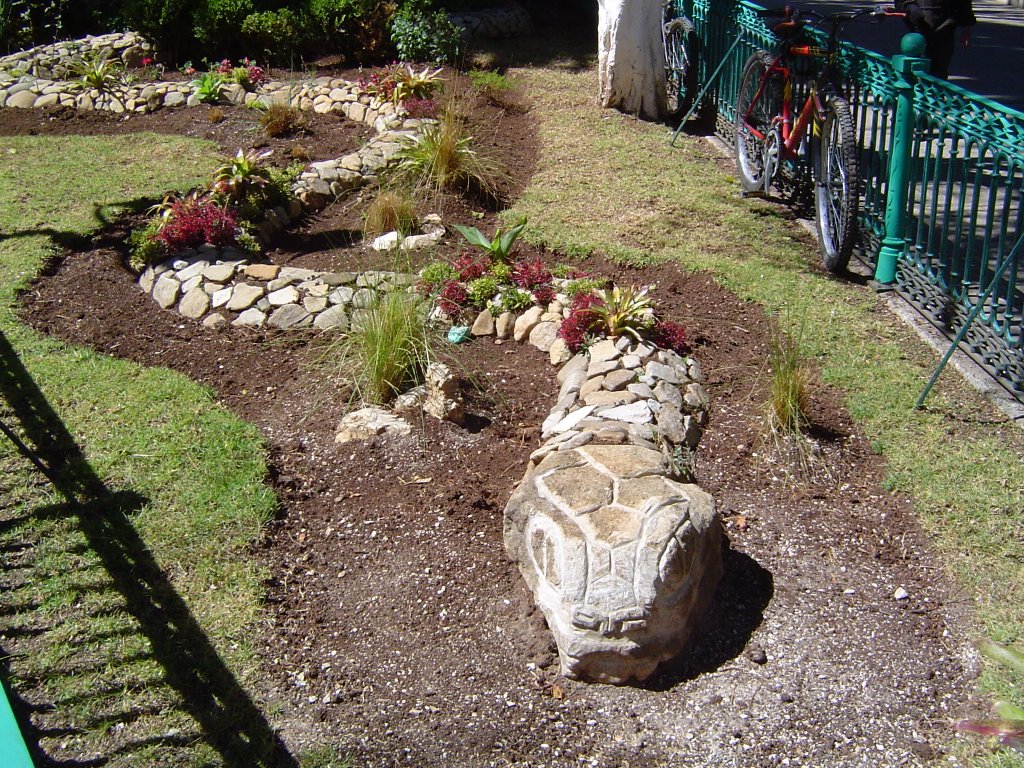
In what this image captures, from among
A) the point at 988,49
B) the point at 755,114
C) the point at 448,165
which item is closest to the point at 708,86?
the point at 755,114

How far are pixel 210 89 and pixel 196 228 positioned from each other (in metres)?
4.52

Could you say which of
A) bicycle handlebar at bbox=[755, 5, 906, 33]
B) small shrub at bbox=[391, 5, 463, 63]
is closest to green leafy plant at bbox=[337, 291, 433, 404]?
bicycle handlebar at bbox=[755, 5, 906, 33]

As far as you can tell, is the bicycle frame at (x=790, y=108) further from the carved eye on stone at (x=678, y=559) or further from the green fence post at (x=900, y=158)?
the carved eye on stone at (x=678, y=559)

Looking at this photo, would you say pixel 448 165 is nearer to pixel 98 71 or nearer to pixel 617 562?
pixel 617 562

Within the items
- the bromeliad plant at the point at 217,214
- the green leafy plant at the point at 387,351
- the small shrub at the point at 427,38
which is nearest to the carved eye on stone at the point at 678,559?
the green leafy plant at the point at 387,351

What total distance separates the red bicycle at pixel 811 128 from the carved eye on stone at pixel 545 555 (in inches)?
138

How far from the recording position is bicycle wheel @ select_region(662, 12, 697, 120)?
934 centimetres

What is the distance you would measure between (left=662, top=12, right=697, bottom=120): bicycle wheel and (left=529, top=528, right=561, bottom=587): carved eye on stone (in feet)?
22.8

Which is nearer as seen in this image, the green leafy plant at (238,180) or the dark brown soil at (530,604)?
the dark brown soil at (530,604)

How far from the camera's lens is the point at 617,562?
3.36 meters

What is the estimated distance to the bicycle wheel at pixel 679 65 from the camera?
9.34m

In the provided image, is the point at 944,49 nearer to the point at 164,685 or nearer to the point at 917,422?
the point at 917,422

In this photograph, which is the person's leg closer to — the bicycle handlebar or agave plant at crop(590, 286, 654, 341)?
the bicycle handlebar

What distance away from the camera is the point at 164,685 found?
345 cm
